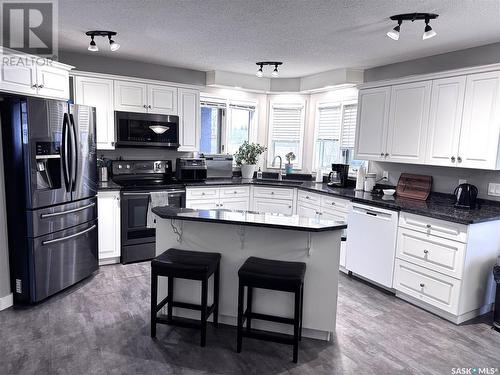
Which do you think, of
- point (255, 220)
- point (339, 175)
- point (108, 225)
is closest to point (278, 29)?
point (255, 220)

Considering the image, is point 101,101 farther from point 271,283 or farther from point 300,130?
point 271,283

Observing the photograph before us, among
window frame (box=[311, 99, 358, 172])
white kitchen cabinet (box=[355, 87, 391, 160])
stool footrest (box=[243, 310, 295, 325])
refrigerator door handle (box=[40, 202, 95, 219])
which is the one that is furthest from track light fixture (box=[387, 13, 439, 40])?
refrigerator door handle (box=[40, 202, 95, 219])

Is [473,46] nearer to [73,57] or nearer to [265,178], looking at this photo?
[265,178]

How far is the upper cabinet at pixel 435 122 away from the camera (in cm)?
312

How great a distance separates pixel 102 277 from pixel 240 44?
9.55 ft

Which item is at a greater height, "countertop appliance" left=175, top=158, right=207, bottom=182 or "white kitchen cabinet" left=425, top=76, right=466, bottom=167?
"white kitchen cabinet" left=425, top=76, right=466, bottom=167

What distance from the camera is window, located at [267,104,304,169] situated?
219 inches

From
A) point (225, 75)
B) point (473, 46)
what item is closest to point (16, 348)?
point (225, 75)

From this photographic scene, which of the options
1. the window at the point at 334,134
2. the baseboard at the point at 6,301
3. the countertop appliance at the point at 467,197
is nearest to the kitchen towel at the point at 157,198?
the baseboard at the point at 6,301

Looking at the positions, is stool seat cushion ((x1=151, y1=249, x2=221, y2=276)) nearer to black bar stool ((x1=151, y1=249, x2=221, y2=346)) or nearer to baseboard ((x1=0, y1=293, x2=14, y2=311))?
black bar stool ((x1=151, y1=249, x2=221, y2=346))

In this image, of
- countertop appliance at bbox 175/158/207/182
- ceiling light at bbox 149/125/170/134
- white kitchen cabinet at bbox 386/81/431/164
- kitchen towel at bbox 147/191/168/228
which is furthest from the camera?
countertop appliance at bbox 175/158/207/182

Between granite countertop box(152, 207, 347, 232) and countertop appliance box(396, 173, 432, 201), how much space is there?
1.76 meters

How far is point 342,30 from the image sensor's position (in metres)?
3.04

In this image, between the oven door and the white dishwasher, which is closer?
the white dishwasher
